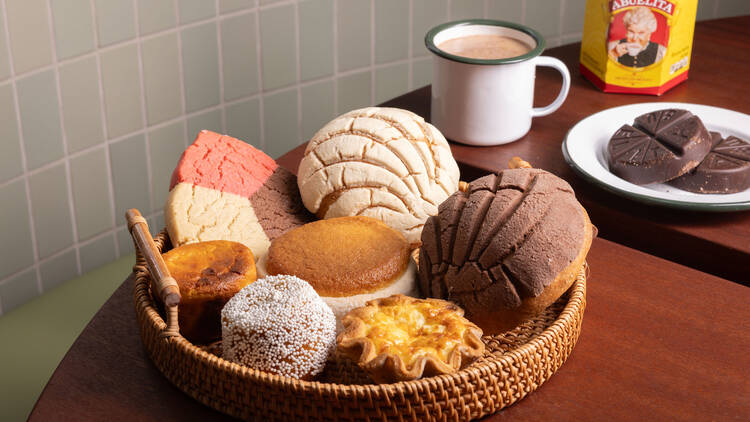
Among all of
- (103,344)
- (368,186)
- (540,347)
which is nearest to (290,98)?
(368,186)

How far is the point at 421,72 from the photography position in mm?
2268

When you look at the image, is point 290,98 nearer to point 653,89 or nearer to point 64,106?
point 64,106

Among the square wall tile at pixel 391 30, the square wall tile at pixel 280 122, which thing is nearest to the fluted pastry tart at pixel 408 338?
the square wall tile at pixel 280 122

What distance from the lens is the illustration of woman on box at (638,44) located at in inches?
52.5

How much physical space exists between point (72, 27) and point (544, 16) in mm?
1324

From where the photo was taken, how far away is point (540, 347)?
77 cm

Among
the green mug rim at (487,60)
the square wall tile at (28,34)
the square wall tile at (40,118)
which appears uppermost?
the green mug rim at (487,60)

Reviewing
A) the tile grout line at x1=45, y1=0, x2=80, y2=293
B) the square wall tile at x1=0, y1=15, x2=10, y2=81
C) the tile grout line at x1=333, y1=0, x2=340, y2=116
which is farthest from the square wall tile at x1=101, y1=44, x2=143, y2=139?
the tile grout line at x1=333, y1=0, x2=340, y2=116

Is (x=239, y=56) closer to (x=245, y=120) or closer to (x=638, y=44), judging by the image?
(x=245, y=120)

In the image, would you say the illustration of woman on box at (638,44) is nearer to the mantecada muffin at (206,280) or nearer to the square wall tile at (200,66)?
the mantecada muffin at (206,280)

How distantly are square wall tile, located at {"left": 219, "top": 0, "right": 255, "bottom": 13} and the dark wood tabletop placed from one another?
0.61m

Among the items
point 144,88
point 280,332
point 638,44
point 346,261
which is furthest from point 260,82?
point 280,332

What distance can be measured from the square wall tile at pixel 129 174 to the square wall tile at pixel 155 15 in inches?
10.0

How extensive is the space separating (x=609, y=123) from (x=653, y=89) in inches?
7.3
